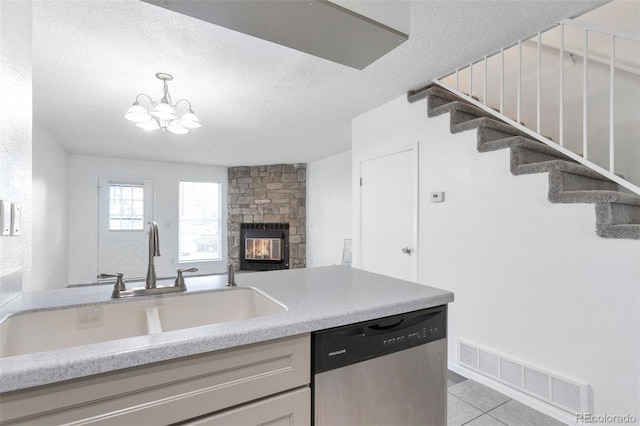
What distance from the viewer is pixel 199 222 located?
269 inches

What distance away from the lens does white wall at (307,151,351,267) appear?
212 inches

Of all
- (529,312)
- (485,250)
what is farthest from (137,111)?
(529,312)

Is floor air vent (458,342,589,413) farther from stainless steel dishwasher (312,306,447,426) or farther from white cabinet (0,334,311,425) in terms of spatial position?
white cabinet (0,334,311,425)

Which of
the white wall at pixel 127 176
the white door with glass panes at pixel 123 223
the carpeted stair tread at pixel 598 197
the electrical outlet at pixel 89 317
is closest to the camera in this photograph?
the electrical outlet at pixel 89 317

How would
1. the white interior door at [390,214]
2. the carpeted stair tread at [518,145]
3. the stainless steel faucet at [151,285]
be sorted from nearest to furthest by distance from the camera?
1. the stainless steel faucet at [151,285]
2. the carpeted stair tread at [518,145]
3. the white interior door at [390,214]

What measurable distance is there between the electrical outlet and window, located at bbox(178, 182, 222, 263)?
5.94 metres

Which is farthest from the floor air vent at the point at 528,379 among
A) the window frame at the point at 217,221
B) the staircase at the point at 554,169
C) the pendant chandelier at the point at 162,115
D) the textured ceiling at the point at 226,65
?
the window frame at the point at 217,221

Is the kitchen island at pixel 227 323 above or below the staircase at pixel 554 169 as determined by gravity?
below

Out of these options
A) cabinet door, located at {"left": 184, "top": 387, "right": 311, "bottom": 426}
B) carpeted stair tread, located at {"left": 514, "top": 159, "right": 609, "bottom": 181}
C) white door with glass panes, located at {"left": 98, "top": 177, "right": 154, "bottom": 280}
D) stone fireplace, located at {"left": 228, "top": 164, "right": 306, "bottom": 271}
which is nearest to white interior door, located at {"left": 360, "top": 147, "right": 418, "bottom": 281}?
carpeted stair tread, located at {"left": 514, "top": 159, "right": 609, "bottom": 181}

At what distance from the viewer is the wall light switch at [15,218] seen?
110 cm

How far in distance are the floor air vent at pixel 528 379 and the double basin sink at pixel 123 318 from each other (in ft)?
A: 6.12

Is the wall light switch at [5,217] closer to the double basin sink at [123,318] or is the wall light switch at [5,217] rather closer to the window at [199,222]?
the double basin sink at [123,318]

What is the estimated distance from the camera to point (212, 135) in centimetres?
443

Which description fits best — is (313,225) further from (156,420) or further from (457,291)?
(156,420)
